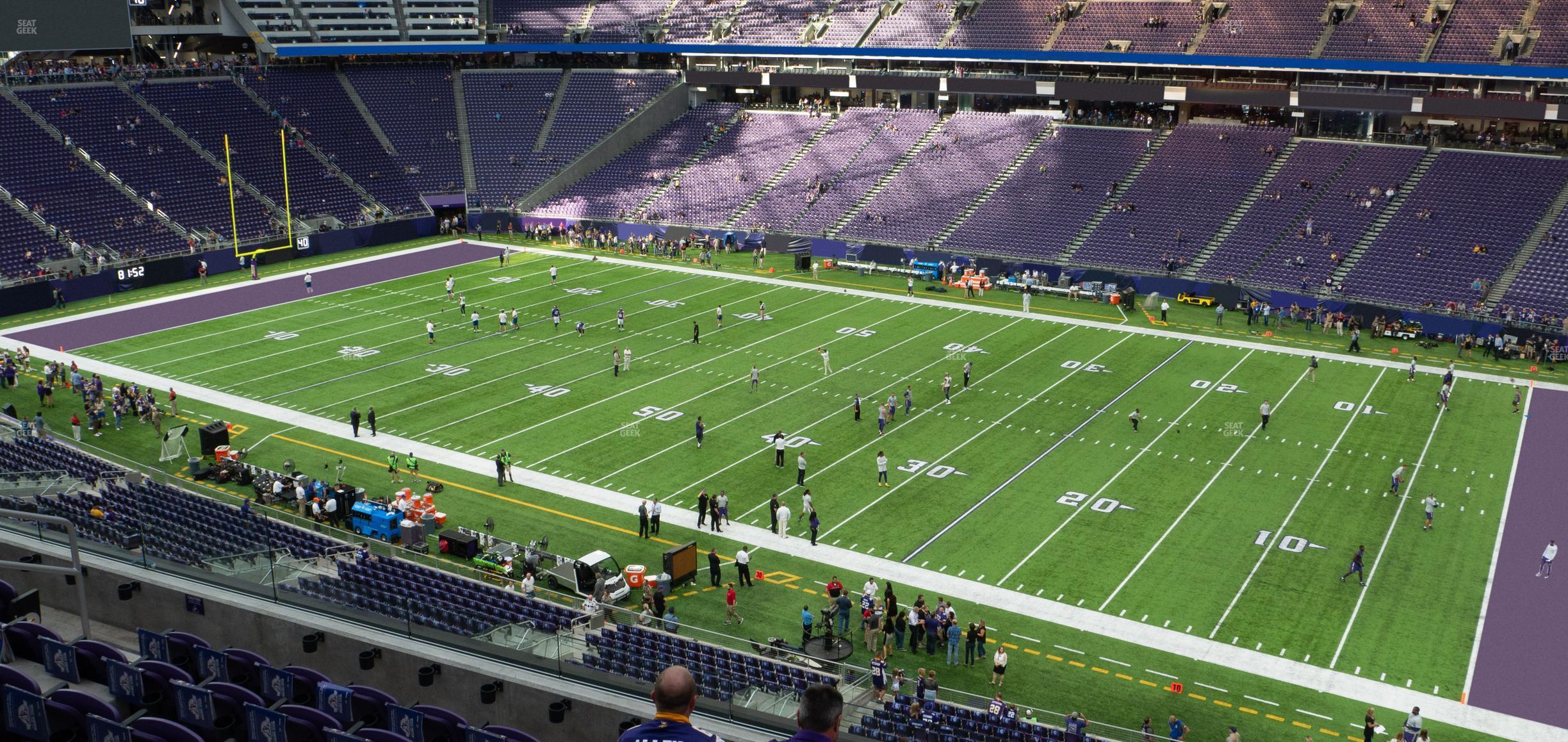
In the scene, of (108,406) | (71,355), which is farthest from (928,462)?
(71,355)

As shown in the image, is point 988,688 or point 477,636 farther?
point 988,688

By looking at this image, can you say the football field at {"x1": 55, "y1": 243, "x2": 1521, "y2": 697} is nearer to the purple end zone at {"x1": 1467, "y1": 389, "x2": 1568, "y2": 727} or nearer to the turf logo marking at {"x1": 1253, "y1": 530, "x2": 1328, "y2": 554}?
the turf logo marking at {"x1": 1253, "y1": 530, "x2": 1328, "y2": 554}

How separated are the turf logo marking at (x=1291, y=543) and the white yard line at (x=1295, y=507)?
10cm

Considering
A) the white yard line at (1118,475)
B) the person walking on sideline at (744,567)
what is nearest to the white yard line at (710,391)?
the person walking on sideline at (744,567)

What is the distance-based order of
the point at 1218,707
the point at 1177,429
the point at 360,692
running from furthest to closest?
the point at 1177,429
the point at 1218,707
the point at 360,692

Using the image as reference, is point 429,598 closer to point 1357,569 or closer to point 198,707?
point 198,707

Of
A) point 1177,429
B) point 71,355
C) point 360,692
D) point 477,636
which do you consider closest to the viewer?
point 360,692

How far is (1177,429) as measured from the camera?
126 feet

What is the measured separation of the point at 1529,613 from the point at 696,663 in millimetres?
18226

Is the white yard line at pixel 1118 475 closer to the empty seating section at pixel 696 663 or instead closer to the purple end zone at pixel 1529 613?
the empty seating section at pixel 696 663

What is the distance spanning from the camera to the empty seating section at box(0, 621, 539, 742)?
12242 mm

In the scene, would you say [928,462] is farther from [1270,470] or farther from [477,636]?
[477,636]

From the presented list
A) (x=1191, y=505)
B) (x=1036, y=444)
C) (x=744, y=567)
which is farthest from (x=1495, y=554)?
(x=744, y=567)

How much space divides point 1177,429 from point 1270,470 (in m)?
3.93
